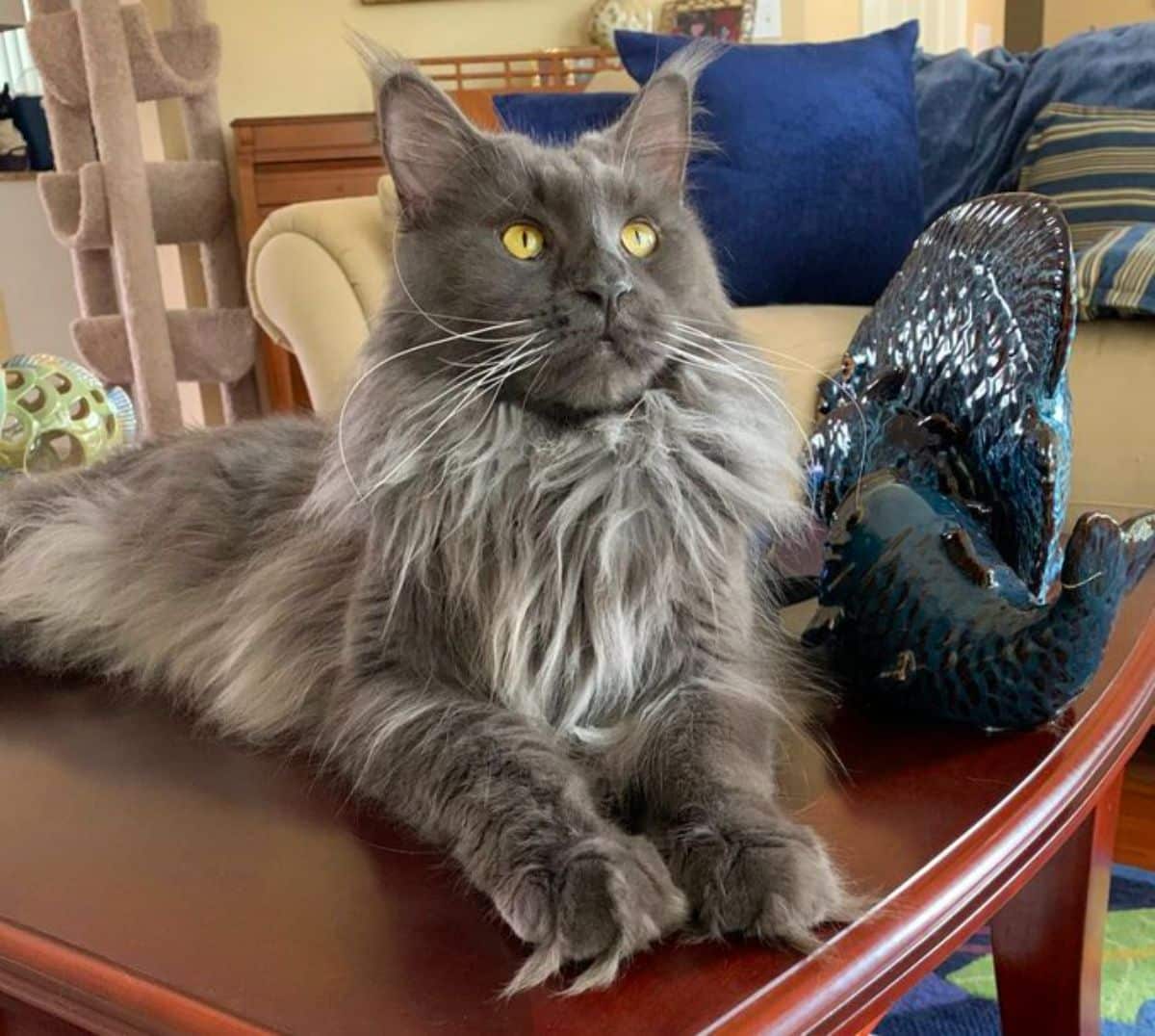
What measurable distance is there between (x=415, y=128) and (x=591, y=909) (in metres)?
0.53

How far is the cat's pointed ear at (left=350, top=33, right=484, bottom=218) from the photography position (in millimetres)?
814

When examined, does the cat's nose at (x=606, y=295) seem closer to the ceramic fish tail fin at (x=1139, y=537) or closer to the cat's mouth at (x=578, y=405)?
the cat's mouth at (x=578, y=405)

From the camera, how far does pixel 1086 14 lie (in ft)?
18.3

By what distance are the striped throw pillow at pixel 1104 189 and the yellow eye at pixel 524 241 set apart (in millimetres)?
1507

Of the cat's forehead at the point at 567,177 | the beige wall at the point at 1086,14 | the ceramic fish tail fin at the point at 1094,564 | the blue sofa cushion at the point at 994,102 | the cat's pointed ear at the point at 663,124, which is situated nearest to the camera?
the ceramic fish tail fin at the point at 1094,564

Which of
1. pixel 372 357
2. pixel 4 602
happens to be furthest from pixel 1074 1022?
pixel 4 602

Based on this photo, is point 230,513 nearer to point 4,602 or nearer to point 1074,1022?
point 4,602

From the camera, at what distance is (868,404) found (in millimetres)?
938

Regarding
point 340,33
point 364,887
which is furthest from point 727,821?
point 340,33

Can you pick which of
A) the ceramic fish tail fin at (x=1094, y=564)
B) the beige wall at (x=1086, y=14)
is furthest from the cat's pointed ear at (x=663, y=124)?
the beige wall at (x=1086, y=14)

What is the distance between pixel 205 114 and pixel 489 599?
3143mm

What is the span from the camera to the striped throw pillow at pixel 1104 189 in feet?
6.57

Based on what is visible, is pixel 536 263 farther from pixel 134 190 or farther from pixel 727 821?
pixel 134 190

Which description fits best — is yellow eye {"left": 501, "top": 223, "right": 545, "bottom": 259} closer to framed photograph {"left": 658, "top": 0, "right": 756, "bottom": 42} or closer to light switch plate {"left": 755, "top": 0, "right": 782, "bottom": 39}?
framed photograph {"left": 658, "top": 0, "right": 756, "bottom": 42}
